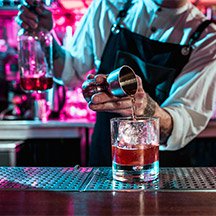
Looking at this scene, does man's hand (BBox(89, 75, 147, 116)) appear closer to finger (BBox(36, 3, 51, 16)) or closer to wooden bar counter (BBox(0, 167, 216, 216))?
wooden bar counter (BBox(0, 167, 216, 216))

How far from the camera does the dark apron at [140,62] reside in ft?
5.87

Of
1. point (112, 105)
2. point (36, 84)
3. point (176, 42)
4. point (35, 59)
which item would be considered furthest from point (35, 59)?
point (112, 105)

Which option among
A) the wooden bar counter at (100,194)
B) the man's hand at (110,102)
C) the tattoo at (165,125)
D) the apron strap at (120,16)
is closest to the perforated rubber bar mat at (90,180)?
the wooden bar counter at (100,194)

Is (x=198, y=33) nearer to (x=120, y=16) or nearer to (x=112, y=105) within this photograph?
(x=120, y=16)

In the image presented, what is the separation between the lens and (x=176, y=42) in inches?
72.2

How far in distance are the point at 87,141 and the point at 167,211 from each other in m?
2.00

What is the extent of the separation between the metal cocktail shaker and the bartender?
43 centimetres

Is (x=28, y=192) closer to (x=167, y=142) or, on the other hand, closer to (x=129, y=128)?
(x=129, y=128)

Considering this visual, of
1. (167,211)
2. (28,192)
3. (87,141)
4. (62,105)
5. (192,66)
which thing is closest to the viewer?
(167,211)

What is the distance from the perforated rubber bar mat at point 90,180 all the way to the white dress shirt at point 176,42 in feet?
1.29

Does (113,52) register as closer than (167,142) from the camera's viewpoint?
No

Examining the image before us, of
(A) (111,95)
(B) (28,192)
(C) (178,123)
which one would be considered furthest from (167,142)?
(B) (28,192)

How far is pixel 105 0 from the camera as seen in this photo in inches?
77.7

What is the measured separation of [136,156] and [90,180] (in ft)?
0.54
